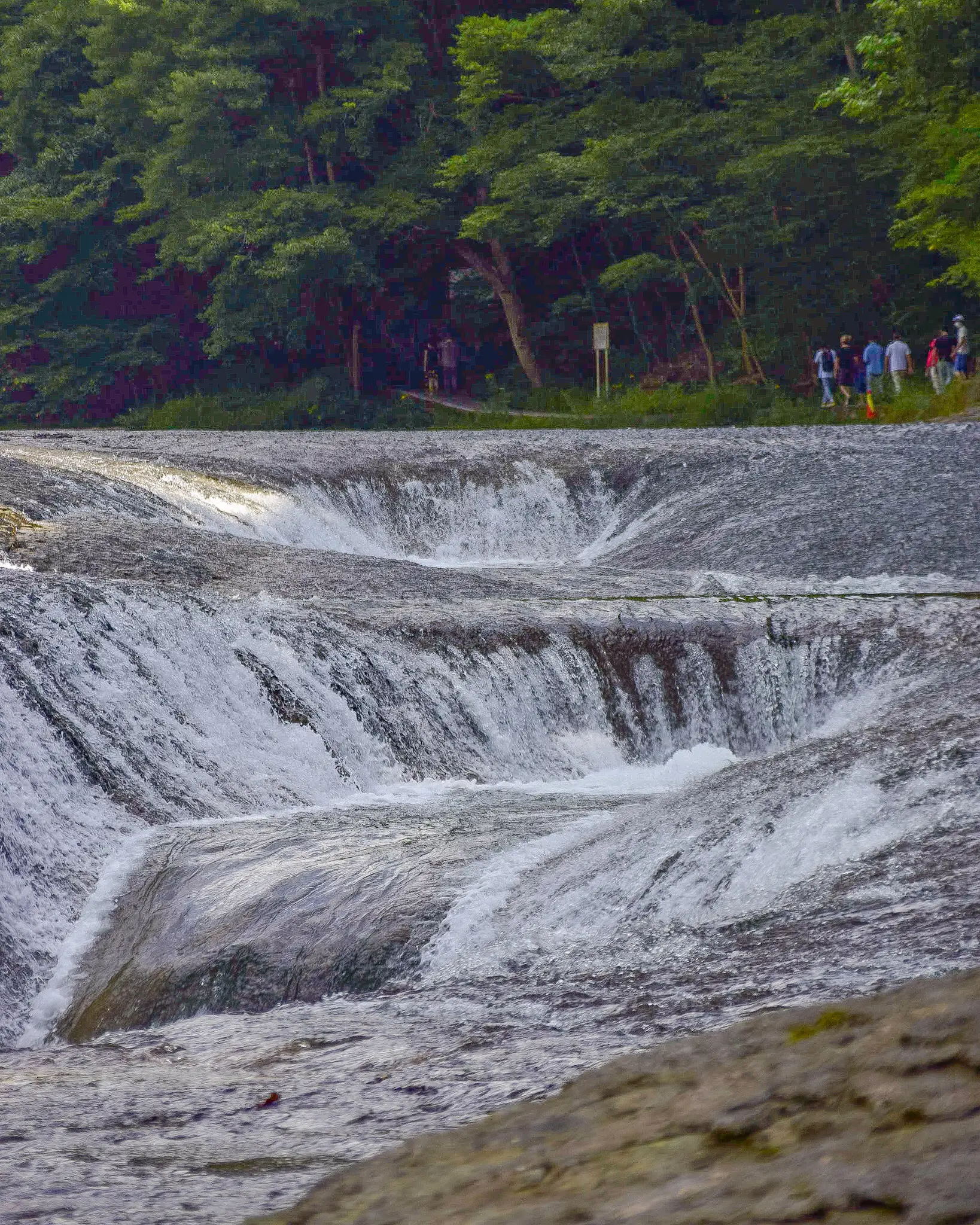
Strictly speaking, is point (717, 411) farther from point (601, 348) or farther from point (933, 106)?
A: point (933, 106)

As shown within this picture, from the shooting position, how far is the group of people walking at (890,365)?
23.0 meters

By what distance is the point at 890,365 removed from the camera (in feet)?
80.1

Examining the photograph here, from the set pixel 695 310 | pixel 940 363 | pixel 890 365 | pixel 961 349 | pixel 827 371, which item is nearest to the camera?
pixel 961 349

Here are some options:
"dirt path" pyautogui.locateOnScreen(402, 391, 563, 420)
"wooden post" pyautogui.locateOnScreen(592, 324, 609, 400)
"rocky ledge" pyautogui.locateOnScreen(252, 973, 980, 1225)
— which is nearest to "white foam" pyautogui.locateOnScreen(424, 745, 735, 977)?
"rocky ledge" pyautogui.locateOnScreen(252, 973, 980, 1225)

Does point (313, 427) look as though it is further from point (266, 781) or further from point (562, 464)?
point (266, 781)

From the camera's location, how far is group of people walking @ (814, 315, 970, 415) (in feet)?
75.3

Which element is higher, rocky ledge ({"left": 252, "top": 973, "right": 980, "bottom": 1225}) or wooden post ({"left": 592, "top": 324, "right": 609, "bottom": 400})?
rocky ledge ({"left": 252, "top": 973, "right": 980, "bottom": 1225})

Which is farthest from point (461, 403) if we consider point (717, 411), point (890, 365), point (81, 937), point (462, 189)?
point (81, 937)

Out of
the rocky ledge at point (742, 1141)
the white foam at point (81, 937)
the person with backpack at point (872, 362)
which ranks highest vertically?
the rocky ledge at point (742, 1141)

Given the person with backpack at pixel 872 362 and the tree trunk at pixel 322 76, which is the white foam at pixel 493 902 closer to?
the person with backpack at pixel 872 362

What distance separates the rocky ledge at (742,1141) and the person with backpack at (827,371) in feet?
77.7

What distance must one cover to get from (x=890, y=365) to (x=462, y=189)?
490 inches

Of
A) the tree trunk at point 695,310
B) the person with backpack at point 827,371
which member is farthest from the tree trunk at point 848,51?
the person with backpack at point 827,371

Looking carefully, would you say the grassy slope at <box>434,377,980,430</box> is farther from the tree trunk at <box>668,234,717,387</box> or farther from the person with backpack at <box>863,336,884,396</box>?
the tree trunk at <box>668,234,717,387</box>
